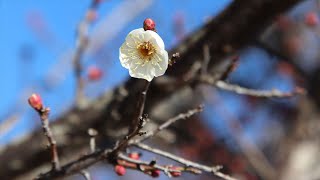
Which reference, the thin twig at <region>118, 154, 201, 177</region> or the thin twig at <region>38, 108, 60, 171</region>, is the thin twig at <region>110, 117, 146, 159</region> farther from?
the thin twig at <region>38, 108, 60, 171</region>

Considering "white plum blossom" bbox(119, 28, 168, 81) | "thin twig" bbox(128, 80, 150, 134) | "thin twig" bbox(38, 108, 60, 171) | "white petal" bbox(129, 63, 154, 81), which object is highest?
"white plum blossom" bbox(119, 28, 168, 81)

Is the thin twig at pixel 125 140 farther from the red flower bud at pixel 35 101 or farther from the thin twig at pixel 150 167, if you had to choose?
the red flower bud at pixel 35 101

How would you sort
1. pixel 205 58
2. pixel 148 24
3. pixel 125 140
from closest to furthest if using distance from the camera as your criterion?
pixel 148 24 → pixel 125 140 → pixel 205 58

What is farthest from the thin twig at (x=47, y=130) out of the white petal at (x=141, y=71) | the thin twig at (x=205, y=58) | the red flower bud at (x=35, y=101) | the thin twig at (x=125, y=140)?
the thin twig at (x=205, y=58)

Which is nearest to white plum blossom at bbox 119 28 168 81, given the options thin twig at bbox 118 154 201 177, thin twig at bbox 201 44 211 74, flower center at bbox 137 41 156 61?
flower center at bbox 137 41 156 61

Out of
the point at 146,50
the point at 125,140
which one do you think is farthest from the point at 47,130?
the point at 146,50

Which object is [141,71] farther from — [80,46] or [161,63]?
[80,46]

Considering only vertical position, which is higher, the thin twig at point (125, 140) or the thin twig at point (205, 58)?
the thin twig at point (205, 58)
